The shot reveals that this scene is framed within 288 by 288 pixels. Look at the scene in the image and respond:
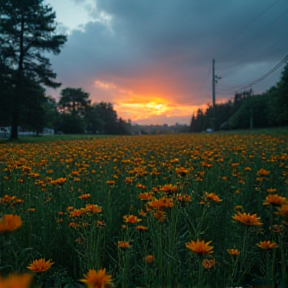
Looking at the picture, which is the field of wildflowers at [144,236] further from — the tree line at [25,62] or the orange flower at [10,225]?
the tree line at [25,62]

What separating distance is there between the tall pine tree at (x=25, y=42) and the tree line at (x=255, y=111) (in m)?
15.0

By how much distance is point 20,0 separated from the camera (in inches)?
678

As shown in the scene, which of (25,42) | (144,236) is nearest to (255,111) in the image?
(25,42)

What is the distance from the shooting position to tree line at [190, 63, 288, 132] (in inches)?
1136

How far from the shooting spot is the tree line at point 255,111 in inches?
1136

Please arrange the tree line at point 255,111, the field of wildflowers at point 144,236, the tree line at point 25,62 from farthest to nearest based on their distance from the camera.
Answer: the tree line at point 255,111, the tree line at point 25,62, the field of wildflowers at point 144,236

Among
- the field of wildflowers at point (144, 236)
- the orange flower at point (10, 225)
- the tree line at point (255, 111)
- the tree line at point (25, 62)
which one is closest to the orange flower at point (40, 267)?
the field of wildflowers at point (144, 236)

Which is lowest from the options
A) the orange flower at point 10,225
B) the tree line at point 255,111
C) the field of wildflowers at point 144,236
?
the field of wildflowers at point 144,236

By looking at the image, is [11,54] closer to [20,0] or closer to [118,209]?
[20,0]

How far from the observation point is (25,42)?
1839cm

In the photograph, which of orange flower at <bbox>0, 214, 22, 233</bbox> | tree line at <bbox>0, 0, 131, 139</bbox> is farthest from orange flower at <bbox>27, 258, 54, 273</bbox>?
tree line at <bbox>0, 0, 131, 139</bbox>

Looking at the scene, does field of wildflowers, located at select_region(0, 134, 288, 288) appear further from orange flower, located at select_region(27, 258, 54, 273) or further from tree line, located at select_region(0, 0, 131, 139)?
tree line, located at select_region(0, 0, 131, 139)

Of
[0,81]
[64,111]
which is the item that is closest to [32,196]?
[0,81]

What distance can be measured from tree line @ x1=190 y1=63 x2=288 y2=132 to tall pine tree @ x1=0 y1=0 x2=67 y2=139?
592 inches
